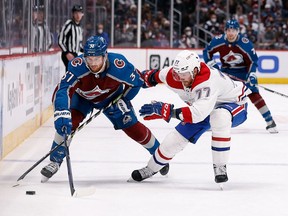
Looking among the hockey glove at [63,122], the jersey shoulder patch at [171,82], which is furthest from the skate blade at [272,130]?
the hockey glove at [63,122]

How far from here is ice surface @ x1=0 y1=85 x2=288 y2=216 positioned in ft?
13.4

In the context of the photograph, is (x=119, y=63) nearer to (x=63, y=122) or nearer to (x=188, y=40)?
(x=63, y=122)

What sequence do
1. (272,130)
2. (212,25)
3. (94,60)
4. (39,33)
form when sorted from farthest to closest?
(212,25) → (39,33) → (272,130) → (94,60)

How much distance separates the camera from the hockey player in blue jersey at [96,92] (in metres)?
4.62

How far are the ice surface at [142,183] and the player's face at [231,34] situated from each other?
1.06 metres

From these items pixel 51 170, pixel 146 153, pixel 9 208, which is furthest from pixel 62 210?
pixel 146 153

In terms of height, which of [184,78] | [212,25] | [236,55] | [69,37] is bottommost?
[184,78]

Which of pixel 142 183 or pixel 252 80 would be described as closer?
pixel 142 183

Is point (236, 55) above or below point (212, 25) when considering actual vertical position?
below

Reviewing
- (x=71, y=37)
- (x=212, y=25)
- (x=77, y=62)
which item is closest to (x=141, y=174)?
(x=77, y=62)

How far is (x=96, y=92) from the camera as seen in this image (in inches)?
194

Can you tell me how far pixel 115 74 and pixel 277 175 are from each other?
125cm

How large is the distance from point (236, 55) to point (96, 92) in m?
3.47

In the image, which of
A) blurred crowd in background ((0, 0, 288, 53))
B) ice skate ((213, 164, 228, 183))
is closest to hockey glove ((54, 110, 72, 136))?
ice skate ((213, 164, 228, 183))
